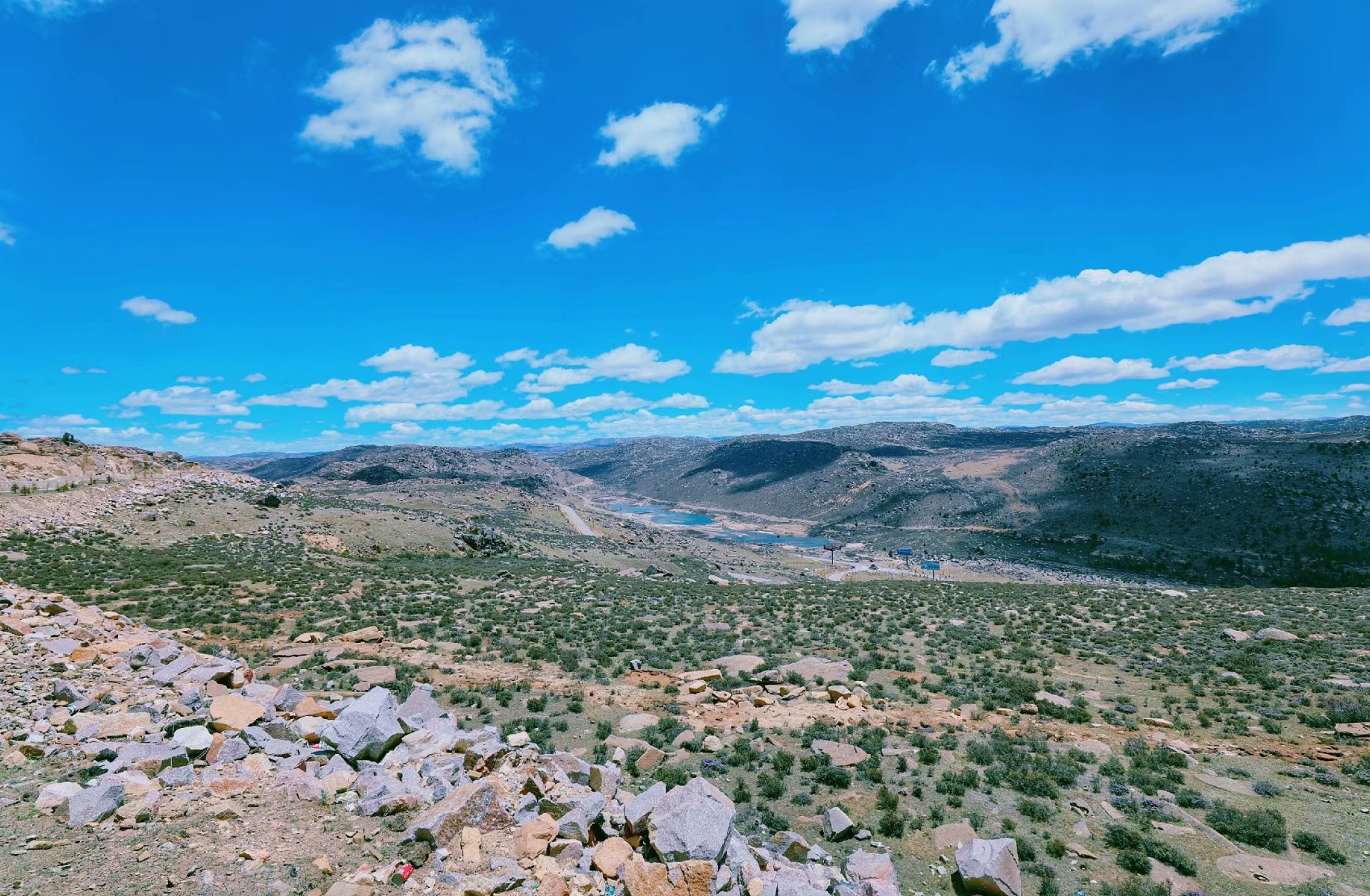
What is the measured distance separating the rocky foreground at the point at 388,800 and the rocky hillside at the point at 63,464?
4656cm

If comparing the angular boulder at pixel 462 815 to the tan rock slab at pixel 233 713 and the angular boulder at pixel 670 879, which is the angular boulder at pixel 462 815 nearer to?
the angular boulder at pixel 670 879

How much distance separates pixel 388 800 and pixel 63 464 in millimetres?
62657

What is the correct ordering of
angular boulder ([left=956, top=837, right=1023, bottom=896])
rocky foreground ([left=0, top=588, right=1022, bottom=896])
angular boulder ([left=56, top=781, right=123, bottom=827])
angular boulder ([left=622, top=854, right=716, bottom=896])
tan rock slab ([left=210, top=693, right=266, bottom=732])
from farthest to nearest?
tan rock slab ([left=210, top=693, right=266, bottom=732]) < angular boulder ([left=956, top=837, right=1023, bottom=896]) < angular boulder ([left=56, top=781, right=123, bottom=827]) < rocky foreground ([left=0, top=588, right=1022, bottom=896]) < angular boulder ([left=622, top=854, right=716, bottom=896])

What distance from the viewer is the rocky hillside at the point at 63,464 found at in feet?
140

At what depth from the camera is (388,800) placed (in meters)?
8.48

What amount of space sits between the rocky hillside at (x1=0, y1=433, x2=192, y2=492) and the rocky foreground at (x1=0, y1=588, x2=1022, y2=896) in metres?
46.6

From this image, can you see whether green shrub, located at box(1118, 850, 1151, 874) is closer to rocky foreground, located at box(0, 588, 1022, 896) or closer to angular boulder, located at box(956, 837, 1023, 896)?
angular boulder, located at box(956, 837, 1023, 896)

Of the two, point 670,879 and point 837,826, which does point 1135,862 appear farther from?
point 670,879

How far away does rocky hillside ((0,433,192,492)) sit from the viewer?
140 ft

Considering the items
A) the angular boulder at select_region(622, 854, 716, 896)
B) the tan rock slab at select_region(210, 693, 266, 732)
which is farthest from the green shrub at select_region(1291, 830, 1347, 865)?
the tan rock slab at select_region(210, 693, 266, 732)

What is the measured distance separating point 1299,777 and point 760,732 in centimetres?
1190

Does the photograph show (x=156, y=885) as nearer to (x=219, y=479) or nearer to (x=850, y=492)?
(x=219, y=479)

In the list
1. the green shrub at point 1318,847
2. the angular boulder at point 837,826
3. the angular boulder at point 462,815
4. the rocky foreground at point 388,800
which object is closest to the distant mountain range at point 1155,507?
the green shrub at point 1318,847

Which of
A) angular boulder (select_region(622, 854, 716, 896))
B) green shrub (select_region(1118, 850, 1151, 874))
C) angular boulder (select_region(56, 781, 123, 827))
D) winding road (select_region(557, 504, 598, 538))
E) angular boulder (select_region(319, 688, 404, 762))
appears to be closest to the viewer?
angular boulder (select_region(622, 854, 716, 896))
